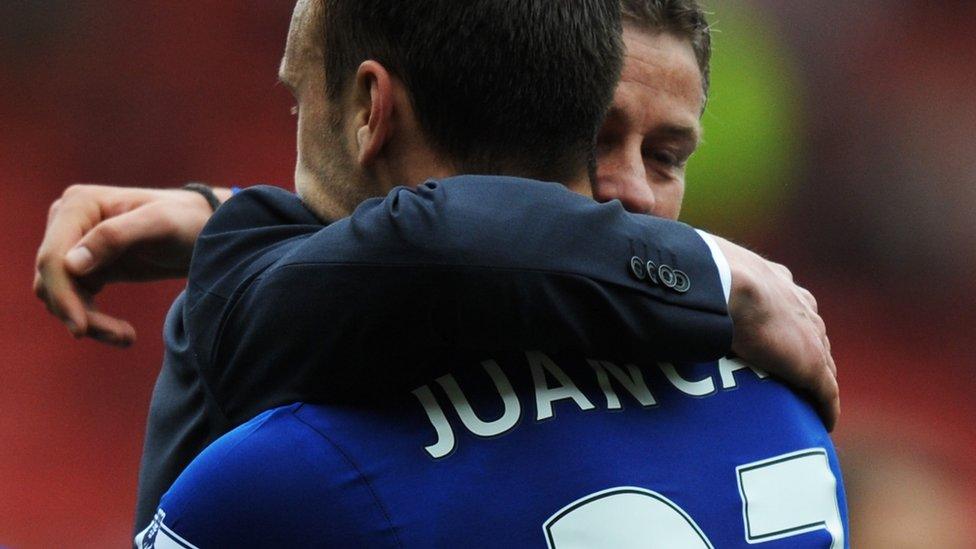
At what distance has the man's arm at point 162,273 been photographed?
0.91 m

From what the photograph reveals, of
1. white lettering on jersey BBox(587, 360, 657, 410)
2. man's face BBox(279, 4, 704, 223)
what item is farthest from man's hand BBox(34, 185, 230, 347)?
white lettering on jersey BBox(587, 360, 657, 410)

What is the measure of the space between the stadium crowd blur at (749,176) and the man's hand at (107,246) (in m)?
3.42

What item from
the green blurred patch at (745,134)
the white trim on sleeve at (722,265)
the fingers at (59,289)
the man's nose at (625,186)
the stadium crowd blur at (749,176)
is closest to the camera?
the white trim on sleeve at (722,265)

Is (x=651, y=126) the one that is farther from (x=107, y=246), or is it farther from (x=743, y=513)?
(x=107, y=246)

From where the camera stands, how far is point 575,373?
843mm

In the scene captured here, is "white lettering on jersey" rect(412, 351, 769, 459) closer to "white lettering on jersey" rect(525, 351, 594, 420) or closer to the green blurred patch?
"white lettering on jersey" rect(525, 351, 594, 420)

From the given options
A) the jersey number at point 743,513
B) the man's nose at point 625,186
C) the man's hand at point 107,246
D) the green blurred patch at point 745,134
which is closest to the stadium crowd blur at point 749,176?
the green blurred patch at point 745,134

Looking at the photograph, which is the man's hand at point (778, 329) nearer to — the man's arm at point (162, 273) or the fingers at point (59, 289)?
the man's arm at point (162, 273)

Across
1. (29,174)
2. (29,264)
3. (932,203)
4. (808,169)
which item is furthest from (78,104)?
(932,203)

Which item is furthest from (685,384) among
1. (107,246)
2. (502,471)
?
(107,246)

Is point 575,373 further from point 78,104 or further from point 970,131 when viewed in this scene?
point 970,131

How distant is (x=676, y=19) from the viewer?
1.24 meters

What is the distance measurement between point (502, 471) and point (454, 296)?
0.13 m

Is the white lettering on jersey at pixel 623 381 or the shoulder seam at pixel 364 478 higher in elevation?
the white lettering on jersey at pixel 623 381
